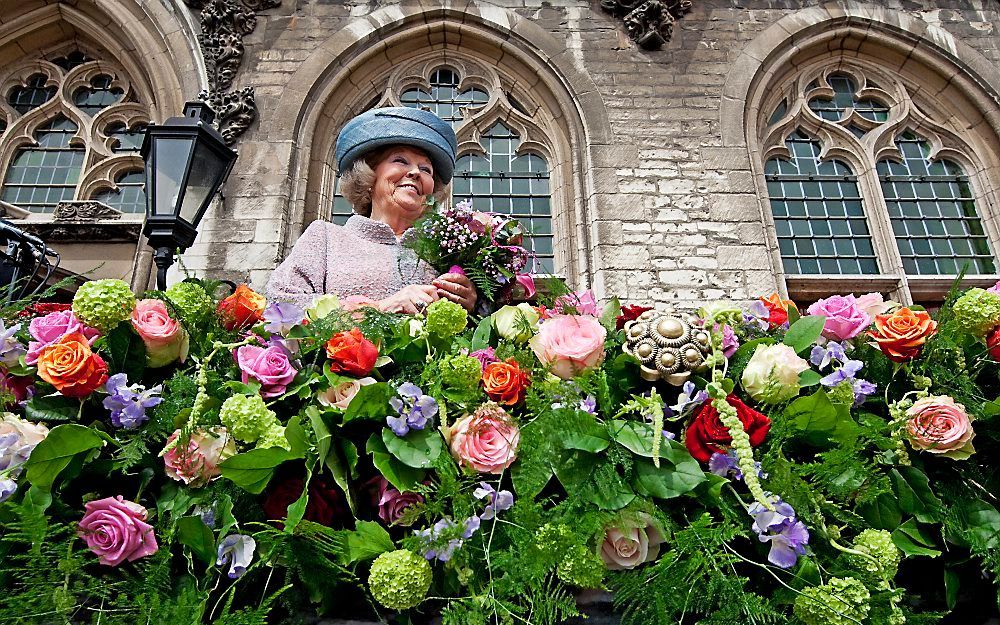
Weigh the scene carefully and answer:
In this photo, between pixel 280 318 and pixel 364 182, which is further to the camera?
pixel 364 182

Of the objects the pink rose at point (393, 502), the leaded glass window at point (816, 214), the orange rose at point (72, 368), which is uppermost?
the leaded glass window at point (816, 214)

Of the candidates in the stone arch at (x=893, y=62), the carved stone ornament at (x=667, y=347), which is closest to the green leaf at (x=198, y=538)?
the carved stone ornament at (x=667, y=347)

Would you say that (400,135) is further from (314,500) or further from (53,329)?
(314,500)

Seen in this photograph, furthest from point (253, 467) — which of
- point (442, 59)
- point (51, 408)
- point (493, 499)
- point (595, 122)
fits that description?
point (442, 59)

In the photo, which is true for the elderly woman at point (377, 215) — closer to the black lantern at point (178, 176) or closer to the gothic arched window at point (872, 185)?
the black lantern at point (178, 176)

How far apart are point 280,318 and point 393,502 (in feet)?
1.89

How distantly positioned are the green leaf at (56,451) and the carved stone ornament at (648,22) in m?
6.82

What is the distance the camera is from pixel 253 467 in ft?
4.82

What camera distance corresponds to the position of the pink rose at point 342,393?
62.8 inches

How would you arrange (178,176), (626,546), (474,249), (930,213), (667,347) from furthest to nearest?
(930,213), (178,176), (474,249), (667,347), (626,546)

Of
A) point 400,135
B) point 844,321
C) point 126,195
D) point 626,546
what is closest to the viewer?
point 626,546

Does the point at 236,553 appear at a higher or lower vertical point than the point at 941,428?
lower

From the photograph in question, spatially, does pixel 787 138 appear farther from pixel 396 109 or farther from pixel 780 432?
pixel 780 432

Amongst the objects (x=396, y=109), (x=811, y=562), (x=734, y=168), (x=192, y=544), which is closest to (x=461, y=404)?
(x=192, y=544)
